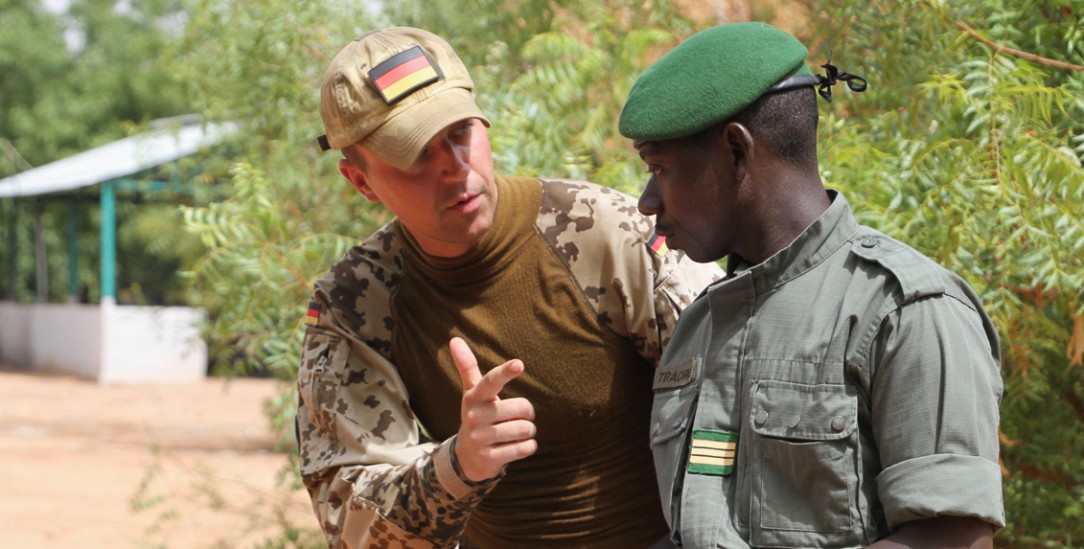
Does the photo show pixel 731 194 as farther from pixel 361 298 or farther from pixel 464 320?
pixel 361 298

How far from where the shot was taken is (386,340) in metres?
2.69

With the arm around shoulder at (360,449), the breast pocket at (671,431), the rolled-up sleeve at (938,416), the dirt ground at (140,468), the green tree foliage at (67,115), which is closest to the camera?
the rolled-up sleeve at (938,416)

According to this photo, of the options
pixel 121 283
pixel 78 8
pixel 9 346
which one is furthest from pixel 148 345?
pixel 78 8

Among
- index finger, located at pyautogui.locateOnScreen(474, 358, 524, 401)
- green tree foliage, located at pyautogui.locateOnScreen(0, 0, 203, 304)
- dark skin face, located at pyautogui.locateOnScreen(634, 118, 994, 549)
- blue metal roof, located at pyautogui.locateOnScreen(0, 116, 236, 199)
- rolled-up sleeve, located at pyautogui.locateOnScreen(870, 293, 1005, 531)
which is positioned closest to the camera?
rolled-up sleeve, located at pyautogui.locateOnScreen(870, 293, 1005, 531)

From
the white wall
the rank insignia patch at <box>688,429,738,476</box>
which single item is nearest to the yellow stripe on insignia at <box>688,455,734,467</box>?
the rank insignia patch at <box>688,429,738,476</box>

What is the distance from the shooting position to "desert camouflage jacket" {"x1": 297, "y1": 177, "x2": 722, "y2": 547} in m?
2.52

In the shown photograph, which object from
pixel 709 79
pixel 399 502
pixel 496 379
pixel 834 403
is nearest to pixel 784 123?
pixel 709 79

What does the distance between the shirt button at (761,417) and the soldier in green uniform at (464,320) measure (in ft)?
2.41

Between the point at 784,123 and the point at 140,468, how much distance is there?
35.0 feet

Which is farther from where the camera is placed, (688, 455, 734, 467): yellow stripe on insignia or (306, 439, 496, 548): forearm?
(306, 439, 496, 548): forearm

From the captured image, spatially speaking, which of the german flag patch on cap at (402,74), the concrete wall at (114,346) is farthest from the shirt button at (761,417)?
the concrete wall at (114,346)

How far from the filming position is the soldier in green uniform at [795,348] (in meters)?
1.61

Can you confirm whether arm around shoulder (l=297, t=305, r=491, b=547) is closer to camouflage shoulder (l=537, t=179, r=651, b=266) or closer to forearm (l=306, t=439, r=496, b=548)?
forearm (l=306, t=439, r=496, b=548)

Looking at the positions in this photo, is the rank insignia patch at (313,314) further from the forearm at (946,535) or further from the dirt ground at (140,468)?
the dirt ground at (140,468)
